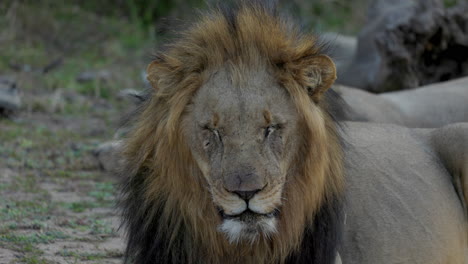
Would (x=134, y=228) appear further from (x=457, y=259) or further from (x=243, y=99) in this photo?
(x=457, y=259)

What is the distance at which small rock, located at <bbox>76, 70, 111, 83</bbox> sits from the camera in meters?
9.90

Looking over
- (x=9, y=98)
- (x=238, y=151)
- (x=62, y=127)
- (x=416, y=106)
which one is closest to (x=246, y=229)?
(x=238, y=151)

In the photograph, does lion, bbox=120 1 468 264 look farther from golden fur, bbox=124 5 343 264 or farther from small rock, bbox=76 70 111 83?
small rock, bbox=76 70 111 83

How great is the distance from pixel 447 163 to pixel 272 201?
69.1 inches

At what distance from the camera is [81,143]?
7.68 metres

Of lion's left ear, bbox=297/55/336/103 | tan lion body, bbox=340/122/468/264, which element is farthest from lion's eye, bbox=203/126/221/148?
tan lion body, bbox=340/122/468/264

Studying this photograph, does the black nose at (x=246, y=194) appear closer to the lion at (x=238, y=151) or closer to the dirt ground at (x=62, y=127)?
the lion at (x=238, y=151)

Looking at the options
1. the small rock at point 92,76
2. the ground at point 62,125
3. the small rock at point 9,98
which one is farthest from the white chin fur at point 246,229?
the small rock at point 92,76

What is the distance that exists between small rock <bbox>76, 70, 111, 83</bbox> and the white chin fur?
655cm

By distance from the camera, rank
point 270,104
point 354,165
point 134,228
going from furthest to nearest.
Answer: point 354,165, point 134,228, point 270,104

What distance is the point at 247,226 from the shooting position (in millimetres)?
3387

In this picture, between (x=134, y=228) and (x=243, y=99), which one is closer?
(x=243, y=99)

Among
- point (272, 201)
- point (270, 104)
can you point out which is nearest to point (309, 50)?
point (270, 104)

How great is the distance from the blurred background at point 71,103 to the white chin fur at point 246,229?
965 mm
